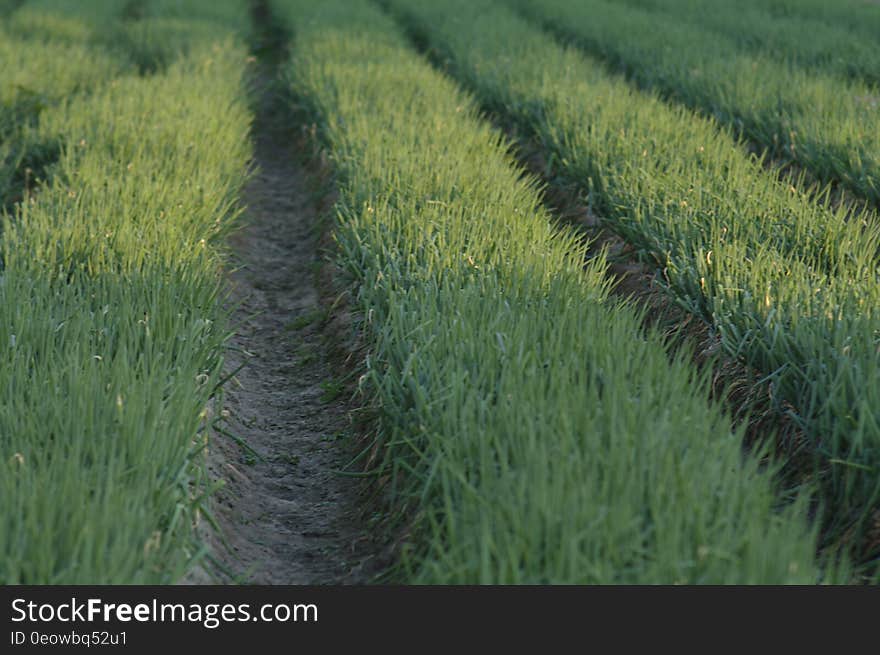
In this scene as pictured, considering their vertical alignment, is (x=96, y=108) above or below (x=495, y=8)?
below

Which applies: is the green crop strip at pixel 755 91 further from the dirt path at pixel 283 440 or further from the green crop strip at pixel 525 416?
the dirt path at pixel 283 440

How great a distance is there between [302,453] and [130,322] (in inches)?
23.2

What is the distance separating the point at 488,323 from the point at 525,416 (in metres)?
0.54

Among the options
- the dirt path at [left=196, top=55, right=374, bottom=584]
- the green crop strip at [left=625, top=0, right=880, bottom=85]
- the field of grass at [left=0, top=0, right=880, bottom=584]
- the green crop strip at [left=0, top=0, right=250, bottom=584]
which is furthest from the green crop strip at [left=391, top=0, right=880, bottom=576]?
the green crop strip at [left=625, top=0, right=880, bottom=85]

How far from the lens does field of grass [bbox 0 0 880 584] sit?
180cm

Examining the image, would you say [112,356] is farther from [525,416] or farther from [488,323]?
[525,416]

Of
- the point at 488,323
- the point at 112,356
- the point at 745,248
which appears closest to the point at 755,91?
the point at 745,248

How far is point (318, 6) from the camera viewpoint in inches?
380

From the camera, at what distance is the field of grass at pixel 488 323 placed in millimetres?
1804

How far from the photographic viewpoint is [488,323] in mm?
2625

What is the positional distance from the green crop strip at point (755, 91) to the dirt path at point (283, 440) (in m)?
2.31

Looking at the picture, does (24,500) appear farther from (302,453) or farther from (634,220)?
(634,220)

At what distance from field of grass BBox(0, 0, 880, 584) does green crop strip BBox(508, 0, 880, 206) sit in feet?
0.10
